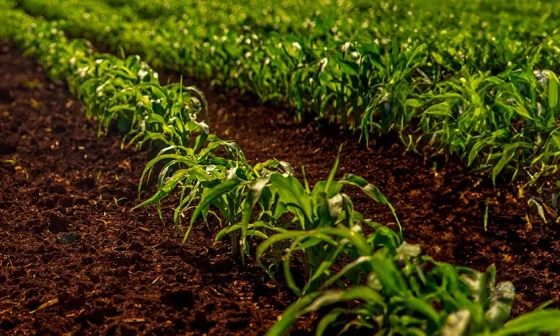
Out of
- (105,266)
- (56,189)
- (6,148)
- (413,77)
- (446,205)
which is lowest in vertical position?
(6,148)

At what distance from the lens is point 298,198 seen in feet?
7.82

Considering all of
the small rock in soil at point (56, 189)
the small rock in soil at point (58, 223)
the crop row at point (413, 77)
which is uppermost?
the crop row at point (413, 77)

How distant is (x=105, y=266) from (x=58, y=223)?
578 mm

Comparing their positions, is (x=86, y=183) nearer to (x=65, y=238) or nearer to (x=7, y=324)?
(x=65, y=238)

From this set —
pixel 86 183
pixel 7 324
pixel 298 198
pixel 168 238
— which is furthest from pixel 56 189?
pixel 298 198

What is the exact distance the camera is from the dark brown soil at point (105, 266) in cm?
255

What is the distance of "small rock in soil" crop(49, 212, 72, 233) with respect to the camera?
11.1 ft

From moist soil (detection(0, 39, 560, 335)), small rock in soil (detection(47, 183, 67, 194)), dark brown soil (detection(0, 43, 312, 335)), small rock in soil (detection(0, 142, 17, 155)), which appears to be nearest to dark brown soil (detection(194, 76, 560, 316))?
moist soil (detection(0, 39, 560, 335))

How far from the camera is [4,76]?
22.9ft

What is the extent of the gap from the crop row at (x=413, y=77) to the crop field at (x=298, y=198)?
22mm

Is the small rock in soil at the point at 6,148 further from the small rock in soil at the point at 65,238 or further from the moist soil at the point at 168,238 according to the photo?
the small rock in soil at the point at 65,238

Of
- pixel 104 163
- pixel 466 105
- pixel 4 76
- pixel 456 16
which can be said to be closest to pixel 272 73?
pixel 104 163

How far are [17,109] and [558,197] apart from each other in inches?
160

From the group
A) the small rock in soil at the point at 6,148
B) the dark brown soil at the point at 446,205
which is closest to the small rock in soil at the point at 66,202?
the dark brown soil at the point at 446,205
